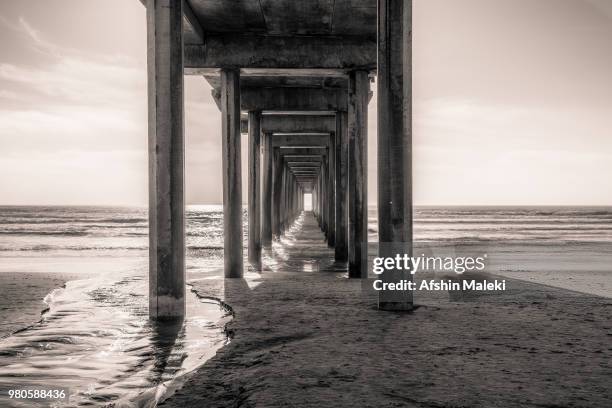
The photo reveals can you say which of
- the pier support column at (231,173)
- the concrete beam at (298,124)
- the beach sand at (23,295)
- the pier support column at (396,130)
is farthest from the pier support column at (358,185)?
the concrete beam at (298,124)

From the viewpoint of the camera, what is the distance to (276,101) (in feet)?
54.4

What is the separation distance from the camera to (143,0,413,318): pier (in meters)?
7.32

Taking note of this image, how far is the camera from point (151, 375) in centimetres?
471

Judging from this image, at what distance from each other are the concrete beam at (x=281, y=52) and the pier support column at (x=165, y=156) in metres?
4.56

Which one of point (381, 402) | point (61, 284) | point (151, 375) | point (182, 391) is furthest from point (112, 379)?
point (61, 284)

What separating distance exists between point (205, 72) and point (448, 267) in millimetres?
7696

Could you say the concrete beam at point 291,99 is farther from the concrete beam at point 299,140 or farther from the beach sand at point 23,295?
the concrete beam at point 299,140

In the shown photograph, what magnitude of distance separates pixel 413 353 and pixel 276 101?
12.3 m

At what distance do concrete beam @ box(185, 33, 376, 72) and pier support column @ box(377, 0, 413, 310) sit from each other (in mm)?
4341

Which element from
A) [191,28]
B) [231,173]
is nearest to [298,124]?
[231,173]

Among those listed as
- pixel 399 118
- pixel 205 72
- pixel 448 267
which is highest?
pixel 205 72

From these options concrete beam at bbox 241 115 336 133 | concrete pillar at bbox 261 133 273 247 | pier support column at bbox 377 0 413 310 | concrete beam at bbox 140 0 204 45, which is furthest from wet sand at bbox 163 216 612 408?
concrete beam at bbox 241 115 336 133

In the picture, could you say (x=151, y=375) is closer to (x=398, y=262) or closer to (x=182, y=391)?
(x=182, y=391)

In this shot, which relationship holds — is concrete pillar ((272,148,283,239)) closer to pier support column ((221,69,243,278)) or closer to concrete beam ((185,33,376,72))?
pier support column ((221,69,243,278))
